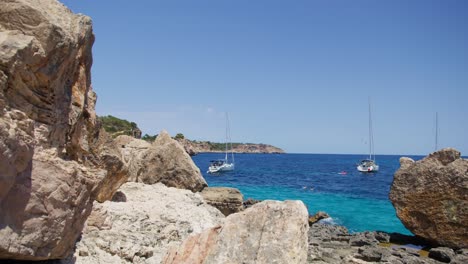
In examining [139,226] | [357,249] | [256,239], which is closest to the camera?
[256,239]

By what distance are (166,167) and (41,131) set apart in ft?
40.5

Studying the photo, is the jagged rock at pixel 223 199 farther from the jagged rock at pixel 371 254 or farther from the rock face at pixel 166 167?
the jagged rock at pixel 371 254

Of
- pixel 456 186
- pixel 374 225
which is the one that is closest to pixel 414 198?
pixel 456 186

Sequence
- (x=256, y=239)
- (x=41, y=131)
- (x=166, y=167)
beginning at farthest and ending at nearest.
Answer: (x=166, y=167) → (x=41, y=131) → (x=256, y=239)

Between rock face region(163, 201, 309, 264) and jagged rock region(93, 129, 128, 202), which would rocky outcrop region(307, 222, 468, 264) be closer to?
jagged rock region(93, 129, 128, 202)

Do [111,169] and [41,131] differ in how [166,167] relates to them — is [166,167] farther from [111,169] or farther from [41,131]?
[41,131]

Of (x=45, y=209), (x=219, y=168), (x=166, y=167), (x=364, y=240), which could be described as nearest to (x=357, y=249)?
(x=364, y=240)

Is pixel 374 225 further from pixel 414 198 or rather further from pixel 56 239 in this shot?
pixel 56 239

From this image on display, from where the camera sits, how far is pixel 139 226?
9.67 m

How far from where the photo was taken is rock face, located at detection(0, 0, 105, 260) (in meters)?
5.11

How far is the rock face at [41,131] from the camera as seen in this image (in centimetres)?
511

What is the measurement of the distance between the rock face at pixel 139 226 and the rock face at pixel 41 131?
4.78 feet

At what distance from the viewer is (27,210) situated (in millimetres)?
5387

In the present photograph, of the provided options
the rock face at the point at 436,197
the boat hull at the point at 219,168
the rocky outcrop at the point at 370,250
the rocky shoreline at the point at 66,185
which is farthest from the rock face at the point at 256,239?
the boat hull at the point at 219,168
